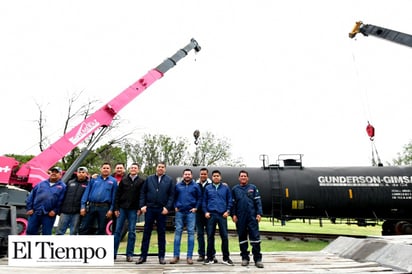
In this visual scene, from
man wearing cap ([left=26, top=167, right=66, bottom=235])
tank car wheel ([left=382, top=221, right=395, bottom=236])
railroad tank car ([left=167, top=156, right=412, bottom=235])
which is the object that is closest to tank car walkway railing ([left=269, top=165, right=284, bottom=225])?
railroad tank car ([left=167, top=156, right=412, bottom=235])

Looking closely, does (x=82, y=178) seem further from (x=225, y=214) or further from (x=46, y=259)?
(x=225, y=214)

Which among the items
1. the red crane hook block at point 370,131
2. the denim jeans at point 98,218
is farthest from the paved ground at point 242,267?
the red crane hook block at point 370,131

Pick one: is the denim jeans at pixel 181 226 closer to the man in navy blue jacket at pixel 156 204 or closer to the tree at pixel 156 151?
the man in navy blue jacket at pixel 156 204

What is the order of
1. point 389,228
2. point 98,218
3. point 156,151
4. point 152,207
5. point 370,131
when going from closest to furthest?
point 152,207, point 98,218, point 389,228, point 370,131, point 156,151

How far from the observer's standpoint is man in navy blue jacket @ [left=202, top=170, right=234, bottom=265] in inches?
245

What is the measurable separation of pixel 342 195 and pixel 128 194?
9.76 meters

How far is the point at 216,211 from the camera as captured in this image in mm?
6336

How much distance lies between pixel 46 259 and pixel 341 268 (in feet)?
17.5

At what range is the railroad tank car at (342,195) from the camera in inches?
491

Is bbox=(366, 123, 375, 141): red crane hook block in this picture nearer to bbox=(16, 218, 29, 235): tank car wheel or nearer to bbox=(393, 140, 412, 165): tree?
bbox=(16, 218, 29, 235): tank car wheel

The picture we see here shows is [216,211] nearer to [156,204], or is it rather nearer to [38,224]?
[156,204]

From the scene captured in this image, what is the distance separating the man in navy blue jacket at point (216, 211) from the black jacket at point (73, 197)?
2766mm

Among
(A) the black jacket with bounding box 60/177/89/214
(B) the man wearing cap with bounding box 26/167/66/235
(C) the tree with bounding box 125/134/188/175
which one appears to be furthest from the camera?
(C) the tree with bounding box 125/134/188/175

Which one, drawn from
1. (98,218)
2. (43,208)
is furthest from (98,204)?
(43,208)
